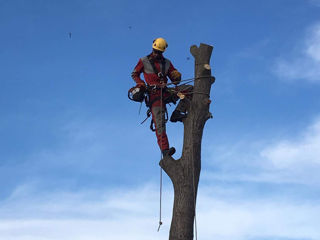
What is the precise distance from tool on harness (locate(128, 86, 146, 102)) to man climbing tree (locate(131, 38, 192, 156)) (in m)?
0.04

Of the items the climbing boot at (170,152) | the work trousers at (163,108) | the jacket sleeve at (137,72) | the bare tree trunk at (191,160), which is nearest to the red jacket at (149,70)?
the jacket sleeve at (137,72)

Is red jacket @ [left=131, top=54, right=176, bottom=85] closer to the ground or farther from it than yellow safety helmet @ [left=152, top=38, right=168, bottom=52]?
closer to the ground

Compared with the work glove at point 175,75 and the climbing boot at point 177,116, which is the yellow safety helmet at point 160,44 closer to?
the work glove at point 175,75

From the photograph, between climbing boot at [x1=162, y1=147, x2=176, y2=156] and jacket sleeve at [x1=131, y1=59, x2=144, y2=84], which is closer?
climbing boot at [x1=162, y1=147, x2=176, y2=156]

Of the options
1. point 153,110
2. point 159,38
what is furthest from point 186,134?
point 159,38

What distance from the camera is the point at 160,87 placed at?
29.0 ft

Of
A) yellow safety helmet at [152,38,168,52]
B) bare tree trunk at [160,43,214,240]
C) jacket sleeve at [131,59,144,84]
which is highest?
yellow safety helmet at [152,38,168,52]

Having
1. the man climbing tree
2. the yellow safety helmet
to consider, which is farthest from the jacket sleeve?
the yellow safety helmet

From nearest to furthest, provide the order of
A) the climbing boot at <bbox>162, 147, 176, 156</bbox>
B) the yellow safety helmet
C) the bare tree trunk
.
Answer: the bare tree trunk → the climbing boot at <bbox>162, 147, 176, 156</bbox> → the yellow safety helmet

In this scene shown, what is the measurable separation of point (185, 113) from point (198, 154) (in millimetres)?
939

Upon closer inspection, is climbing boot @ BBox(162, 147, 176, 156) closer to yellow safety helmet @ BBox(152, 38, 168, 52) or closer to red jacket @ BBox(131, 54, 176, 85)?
red jacket @ BBox(131, 54, 176, 85)

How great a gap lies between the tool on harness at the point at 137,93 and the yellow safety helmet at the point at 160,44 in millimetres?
998

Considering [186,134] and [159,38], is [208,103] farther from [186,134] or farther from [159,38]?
[159,38]

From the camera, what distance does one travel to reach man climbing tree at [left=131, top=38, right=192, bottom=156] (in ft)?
28.2
